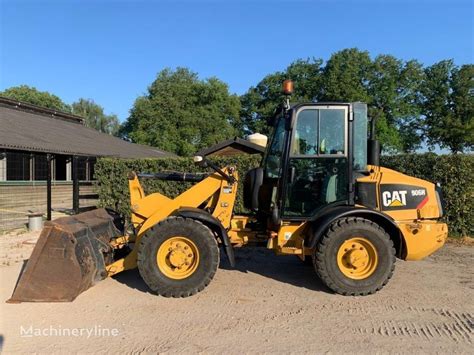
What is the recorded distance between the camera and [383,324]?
4191 millimetres

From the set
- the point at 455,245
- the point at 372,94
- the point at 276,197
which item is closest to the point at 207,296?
the point at 276,197

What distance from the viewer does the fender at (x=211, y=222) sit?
5.16 meters

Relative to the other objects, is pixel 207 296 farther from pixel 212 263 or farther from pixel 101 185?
pixel 101 185

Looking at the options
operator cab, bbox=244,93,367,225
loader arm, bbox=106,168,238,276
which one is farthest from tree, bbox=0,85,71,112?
operator cab, bbox=244,93,367,225

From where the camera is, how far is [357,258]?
16.5 ft

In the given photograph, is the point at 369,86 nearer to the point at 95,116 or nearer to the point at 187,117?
the point at 187,117

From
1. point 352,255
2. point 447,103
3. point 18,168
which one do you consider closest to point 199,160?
point 352,255

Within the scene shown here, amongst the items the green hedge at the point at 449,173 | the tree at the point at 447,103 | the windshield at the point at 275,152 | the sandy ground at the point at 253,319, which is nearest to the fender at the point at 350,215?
the sandy ground at the point at 253,319

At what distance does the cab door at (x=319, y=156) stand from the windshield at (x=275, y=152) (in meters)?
0.24

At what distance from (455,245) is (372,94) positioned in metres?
38.4

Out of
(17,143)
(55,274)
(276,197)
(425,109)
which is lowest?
(55,274)

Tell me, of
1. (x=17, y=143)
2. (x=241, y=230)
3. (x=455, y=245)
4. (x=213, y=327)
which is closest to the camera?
(x=213, y=327)

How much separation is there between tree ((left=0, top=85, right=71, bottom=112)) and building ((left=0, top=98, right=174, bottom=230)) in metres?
27.0

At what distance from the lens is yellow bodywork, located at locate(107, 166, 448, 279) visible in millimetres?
5198
